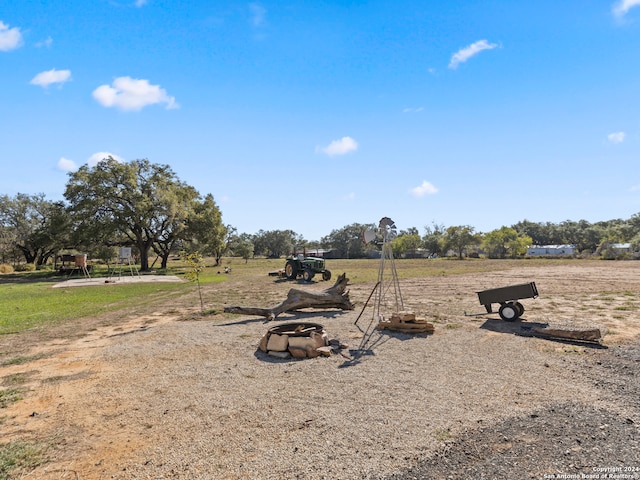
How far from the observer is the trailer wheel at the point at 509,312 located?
1117 cm

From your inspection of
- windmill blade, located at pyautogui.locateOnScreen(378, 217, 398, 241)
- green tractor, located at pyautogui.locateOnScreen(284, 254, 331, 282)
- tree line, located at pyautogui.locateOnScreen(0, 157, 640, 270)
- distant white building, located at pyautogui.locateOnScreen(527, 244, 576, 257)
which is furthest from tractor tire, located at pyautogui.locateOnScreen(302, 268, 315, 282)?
distant white building, located at pyautogui.locateOnScreen(527, 244, 576, 257)

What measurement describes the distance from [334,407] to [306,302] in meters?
7.60

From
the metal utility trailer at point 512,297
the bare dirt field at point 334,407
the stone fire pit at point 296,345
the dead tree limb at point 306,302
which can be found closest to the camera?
the bare dirt field at point 334,407

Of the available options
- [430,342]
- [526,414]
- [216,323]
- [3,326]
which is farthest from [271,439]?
[3,326]

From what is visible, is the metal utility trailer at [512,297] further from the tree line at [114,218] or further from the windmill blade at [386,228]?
the tree line at [114,218]

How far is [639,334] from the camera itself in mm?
9398

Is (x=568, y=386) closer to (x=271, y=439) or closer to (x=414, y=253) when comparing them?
(x=271, y=439)

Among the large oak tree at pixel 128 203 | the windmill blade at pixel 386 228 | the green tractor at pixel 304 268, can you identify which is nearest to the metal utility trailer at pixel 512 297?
the windmill blade at pixel 386 228

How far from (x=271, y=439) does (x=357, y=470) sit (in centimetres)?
124

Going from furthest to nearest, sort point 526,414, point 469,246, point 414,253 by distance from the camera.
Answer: point 414,253 < point 469,246 < point 526,414

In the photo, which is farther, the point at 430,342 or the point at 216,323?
the point at 216,323

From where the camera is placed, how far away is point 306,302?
13.0 meters

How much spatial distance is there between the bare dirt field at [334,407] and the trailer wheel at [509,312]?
109 centimetres

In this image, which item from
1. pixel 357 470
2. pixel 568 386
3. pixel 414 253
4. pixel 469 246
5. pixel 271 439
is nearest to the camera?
pixel 357 470
